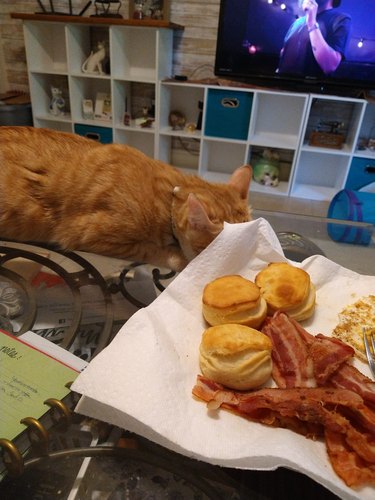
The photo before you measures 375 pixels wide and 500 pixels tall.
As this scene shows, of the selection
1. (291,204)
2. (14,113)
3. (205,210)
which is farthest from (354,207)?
(14,113)

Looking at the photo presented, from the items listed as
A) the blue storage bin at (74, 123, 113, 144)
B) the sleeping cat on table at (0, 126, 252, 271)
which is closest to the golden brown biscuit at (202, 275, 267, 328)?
the sleeping cat on table at (0, 126, 252, 271)

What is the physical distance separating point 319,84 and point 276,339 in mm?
2160

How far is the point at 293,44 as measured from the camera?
87.4 inches

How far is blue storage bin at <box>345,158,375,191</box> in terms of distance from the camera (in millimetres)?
2432

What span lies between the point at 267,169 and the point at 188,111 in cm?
73

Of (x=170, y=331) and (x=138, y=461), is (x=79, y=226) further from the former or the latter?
(x=138, y=461)

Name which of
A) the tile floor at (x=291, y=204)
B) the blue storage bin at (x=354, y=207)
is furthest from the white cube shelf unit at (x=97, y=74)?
the blue storage bin at (x=354, y=207)

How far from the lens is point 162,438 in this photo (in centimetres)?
46

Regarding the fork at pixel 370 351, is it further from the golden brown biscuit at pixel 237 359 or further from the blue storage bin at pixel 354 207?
the blue storage bin at pixel 354 207

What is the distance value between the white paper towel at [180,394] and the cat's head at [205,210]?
109 millimetres

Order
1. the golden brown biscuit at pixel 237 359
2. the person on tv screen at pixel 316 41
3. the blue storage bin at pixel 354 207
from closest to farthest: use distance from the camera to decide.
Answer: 1. the golden brown biscuit at pixel 237 359
2. the blue storage bin at pixel 354 207
3. the person on tv screen at pixel 316 41

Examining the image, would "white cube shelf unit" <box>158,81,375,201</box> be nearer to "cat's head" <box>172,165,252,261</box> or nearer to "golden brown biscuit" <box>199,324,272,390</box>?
"cat's head" <box>172,165,252,261</box>

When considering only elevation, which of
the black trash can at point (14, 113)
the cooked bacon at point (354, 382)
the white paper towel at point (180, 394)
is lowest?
the black trash can at point (14, 113)

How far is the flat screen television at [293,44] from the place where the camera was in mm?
2125
